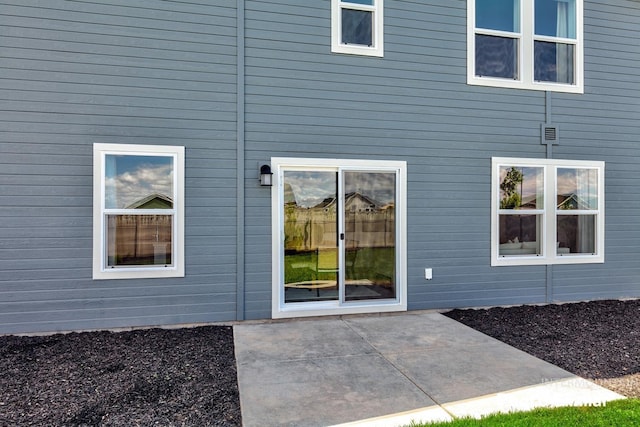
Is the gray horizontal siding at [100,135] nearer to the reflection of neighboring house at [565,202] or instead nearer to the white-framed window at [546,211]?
the white-framed window at [546,211]

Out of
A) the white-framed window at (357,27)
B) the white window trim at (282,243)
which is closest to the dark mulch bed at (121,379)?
the white window trim at (282,243)

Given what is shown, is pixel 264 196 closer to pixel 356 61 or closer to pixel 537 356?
pixel 356 61

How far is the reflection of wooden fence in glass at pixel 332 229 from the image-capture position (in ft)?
18.5

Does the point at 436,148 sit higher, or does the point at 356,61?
the point at 356,61

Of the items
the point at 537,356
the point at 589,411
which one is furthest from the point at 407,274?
the point at 589,411

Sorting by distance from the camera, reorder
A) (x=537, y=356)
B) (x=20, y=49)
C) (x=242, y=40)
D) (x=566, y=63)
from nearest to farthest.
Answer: (x=537, y=356) < (x=20, y=49) < (x=242, y=40) < (x=566, y=63)

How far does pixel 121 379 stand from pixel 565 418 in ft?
11.8

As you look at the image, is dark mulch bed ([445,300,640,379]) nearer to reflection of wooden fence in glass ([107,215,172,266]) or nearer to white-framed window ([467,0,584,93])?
white-framed window ([467,0,584,93])

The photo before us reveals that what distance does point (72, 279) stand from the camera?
4801mm

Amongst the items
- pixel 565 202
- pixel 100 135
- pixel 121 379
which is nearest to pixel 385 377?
pixel 121 379

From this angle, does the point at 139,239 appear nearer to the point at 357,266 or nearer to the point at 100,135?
the point at 100,135

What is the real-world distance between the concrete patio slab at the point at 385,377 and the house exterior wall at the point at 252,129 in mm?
1103

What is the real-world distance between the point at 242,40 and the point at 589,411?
5380 mm

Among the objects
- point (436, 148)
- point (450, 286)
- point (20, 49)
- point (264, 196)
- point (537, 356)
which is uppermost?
point (20, 49)
